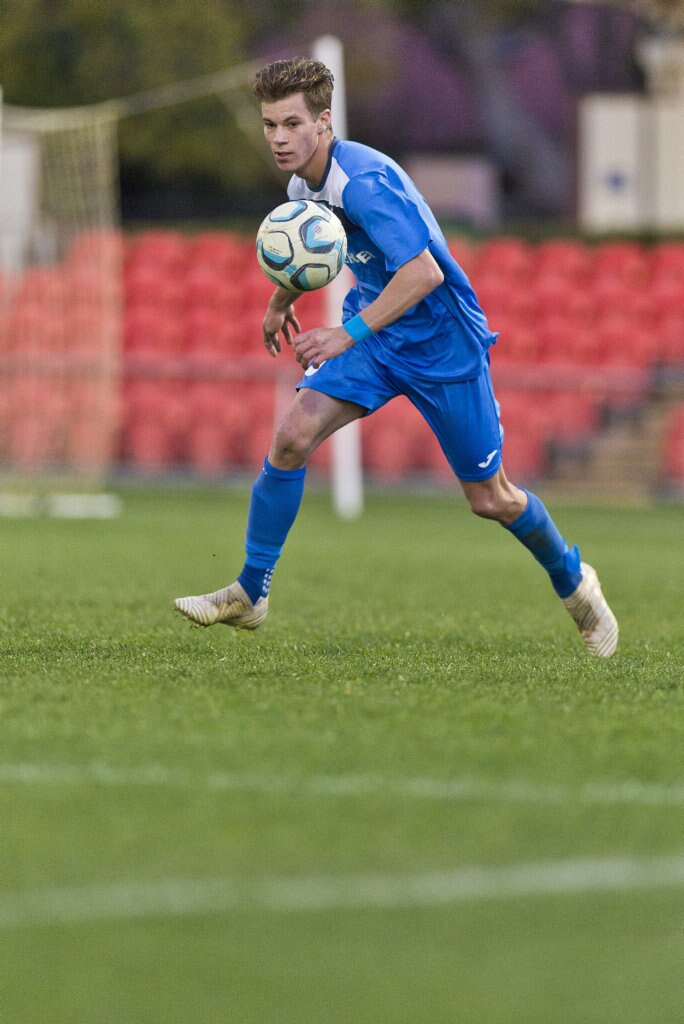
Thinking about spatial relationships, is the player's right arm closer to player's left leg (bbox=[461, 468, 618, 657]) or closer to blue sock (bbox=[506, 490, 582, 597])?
player's left leg (bbox=[461, 468, 618, 657])

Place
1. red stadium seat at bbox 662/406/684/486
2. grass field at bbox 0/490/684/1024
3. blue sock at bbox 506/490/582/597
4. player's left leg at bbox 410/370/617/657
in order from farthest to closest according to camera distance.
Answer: red stadium seat at bbox 662/406/684/486 → blue sock at bbox 506/490/582/597 → player's left leg at bbox 410/370/617/657 → grass field at bbox 0/490/684/1024

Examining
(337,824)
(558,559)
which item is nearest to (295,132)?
(558,559)

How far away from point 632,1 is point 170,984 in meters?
→ 25.8

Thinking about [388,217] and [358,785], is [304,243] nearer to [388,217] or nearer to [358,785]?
[388,217]

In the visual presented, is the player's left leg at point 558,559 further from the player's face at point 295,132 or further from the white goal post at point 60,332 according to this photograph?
the white goal post at point 60,332

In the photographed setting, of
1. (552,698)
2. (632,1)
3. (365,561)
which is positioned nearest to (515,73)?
(632,1)

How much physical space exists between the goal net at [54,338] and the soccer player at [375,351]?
33.9ft

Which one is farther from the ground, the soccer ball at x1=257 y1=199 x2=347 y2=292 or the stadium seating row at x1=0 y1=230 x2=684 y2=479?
the soccer ball at x1=257 y1=199 x2=347 y2=292

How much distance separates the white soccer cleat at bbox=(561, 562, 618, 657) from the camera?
6465 millimetres

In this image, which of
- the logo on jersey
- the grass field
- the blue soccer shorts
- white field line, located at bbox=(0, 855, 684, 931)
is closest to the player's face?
the logo on jersey

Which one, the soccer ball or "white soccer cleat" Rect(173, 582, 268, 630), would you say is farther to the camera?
"white soccer cleat" Rect(173, 582, 268, 630)

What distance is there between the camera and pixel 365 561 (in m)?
11.4

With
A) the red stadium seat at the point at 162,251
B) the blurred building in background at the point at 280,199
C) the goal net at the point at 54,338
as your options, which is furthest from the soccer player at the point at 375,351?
the red stadium seat at the point at 162,251

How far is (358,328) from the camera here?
5.80 m
